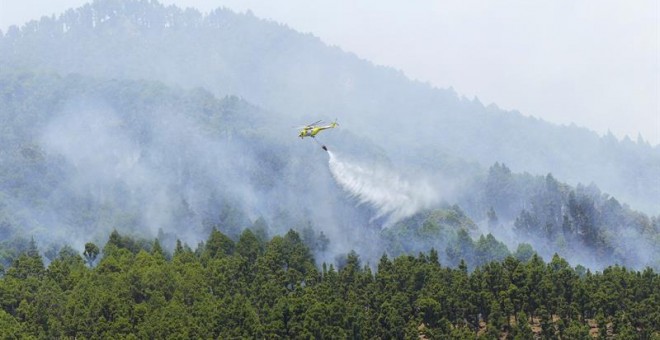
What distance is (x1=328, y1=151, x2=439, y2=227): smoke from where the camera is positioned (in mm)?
167125

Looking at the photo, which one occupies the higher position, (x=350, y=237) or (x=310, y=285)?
(x=350, y=237)

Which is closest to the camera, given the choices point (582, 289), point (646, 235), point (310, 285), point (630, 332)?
point (630, 332)

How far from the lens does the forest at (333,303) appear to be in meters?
92.4

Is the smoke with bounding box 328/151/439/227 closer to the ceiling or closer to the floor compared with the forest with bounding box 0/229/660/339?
closer to the ceiling

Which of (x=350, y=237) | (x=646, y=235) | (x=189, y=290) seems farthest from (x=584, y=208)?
(x=189, y=290)

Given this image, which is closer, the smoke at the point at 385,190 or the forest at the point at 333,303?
the forest at the point at 333,303

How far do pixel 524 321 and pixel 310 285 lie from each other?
2085 cm

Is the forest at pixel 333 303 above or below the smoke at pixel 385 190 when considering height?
below

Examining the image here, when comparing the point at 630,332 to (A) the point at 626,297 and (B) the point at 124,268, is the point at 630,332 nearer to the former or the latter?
(A) the point at 626,297

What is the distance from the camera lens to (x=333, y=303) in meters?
95.5

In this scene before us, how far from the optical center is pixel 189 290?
100562 mm

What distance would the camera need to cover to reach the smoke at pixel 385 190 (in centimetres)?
16712

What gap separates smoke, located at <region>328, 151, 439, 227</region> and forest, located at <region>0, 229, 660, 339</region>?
58.2 metres

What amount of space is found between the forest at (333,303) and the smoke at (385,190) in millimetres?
58168
